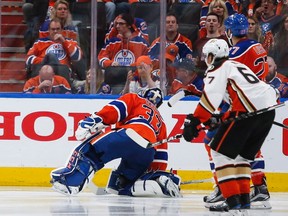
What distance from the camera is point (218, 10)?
355 inches

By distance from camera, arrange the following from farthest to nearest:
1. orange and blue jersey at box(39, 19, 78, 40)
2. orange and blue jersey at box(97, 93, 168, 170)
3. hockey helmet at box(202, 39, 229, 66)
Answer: orange and blue jersey at box(39, 19, 78, 40) → orange and blue jersey at box(97, 93, 168, 170) → hockey helmet at box(202, 39, 229, 66)

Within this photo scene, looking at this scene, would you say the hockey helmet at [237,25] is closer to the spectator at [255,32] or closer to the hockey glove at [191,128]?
the hockey glove at [191,128]

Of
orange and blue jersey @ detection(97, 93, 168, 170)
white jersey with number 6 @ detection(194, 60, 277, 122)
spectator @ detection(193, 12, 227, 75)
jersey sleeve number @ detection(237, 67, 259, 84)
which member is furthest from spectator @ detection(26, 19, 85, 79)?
jersey sleeve number @ detection(237, 67, 259, 84)

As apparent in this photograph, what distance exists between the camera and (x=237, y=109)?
6340mm

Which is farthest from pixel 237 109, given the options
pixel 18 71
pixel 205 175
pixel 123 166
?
pixel 18 71

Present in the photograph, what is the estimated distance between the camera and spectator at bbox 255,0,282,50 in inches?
350

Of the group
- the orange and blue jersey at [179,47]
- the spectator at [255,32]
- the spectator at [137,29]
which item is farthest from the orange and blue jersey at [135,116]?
the spectator at [255,32]

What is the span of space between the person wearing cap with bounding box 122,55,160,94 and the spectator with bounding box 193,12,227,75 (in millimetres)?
375

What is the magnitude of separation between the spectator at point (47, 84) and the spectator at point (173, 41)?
796 millimetres

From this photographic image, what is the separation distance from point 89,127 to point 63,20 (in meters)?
1.80

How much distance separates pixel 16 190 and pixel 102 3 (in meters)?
1.82

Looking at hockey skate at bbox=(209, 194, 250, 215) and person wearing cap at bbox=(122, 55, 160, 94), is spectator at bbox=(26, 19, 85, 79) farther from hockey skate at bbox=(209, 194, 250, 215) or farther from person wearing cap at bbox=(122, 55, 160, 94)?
hockey skate at bbox=(209, 194, 250, 215)

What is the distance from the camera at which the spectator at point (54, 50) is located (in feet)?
29.6

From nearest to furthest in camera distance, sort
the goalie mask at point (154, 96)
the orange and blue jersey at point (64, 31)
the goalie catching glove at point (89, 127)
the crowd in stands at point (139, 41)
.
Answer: the goalie catching glove at point (89, 127) < the goalie mask at point (154, 96) < the crowd in stands at point (139, 41) < the orange and blue jersey at point (64, 31)
